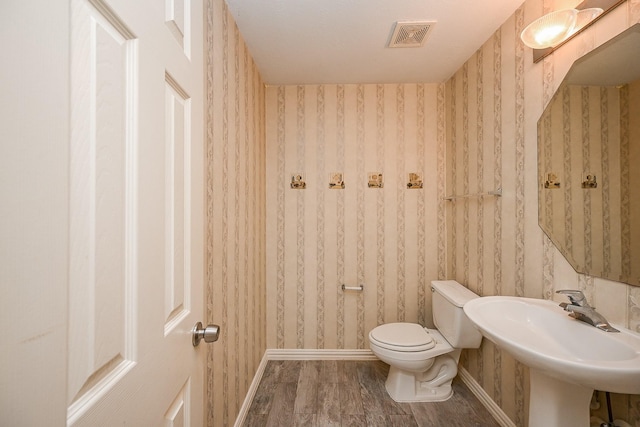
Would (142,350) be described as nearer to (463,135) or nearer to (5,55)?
(5,55)

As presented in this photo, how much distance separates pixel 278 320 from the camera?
2354 millimetres

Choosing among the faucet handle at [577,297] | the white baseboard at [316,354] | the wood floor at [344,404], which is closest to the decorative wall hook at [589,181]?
the faucet handle at [577,297]

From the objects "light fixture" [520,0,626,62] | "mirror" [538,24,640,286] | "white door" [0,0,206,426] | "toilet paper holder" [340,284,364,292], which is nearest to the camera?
"white door" [0,0,206,426]

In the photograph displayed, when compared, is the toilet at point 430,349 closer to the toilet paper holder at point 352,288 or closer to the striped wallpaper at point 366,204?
the striped wallpaper at point 366,204

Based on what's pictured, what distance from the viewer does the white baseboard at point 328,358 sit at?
162 centimetres

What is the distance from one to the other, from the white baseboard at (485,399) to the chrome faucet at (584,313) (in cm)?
91

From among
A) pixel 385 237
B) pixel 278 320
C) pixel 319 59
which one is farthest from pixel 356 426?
pixel 319 59

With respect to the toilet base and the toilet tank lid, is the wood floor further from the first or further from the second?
the toilet tank lid

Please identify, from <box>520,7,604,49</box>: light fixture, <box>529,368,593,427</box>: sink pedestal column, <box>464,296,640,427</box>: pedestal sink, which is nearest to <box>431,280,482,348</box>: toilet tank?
<box>464,296,640,427</box>: pedestal sink

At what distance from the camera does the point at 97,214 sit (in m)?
0.39

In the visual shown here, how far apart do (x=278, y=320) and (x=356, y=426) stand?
1.01m

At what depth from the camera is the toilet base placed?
1822mm

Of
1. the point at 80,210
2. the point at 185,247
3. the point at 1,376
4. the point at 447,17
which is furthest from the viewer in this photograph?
the point at 447,17

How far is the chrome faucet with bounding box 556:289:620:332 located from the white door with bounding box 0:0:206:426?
1.35 meters
